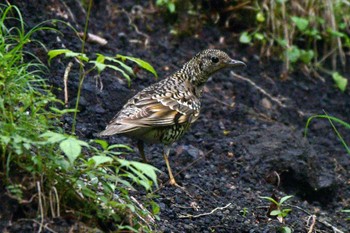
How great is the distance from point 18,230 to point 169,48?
452 centimetres

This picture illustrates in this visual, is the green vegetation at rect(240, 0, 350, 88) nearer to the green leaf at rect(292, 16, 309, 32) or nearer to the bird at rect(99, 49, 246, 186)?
the green leaf at rect(292, 16, 309, 32)

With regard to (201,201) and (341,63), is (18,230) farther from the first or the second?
(341,63)

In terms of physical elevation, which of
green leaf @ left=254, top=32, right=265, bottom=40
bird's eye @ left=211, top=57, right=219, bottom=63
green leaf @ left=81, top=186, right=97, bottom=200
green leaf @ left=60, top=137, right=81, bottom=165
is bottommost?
green leaf @ left=254, top=32, right=265, bottom=40

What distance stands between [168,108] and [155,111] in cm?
19

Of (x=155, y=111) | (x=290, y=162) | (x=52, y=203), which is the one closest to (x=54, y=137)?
(x=52, y=203)

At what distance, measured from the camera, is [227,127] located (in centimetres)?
750

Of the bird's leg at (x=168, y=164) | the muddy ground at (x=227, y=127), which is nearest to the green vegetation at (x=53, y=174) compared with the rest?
the muddy ground at (x=227, y=127)

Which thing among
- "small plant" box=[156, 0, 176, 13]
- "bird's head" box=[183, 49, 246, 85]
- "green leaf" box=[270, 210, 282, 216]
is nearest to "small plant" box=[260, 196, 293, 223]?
"green leaf" box=[270, 210, 282, 216]

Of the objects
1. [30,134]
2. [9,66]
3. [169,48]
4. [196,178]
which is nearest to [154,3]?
[169,48]

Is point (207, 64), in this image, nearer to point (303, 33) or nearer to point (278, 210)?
point (278, 210)

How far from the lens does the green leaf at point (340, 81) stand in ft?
29.4

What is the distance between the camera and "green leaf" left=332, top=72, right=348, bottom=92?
8969 millimetres

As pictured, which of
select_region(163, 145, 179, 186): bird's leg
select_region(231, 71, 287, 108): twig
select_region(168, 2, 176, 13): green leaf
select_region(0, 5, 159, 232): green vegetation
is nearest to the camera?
select_region(0, 5, 159, 232): green vegetation

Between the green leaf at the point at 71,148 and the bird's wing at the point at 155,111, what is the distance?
1586mm
